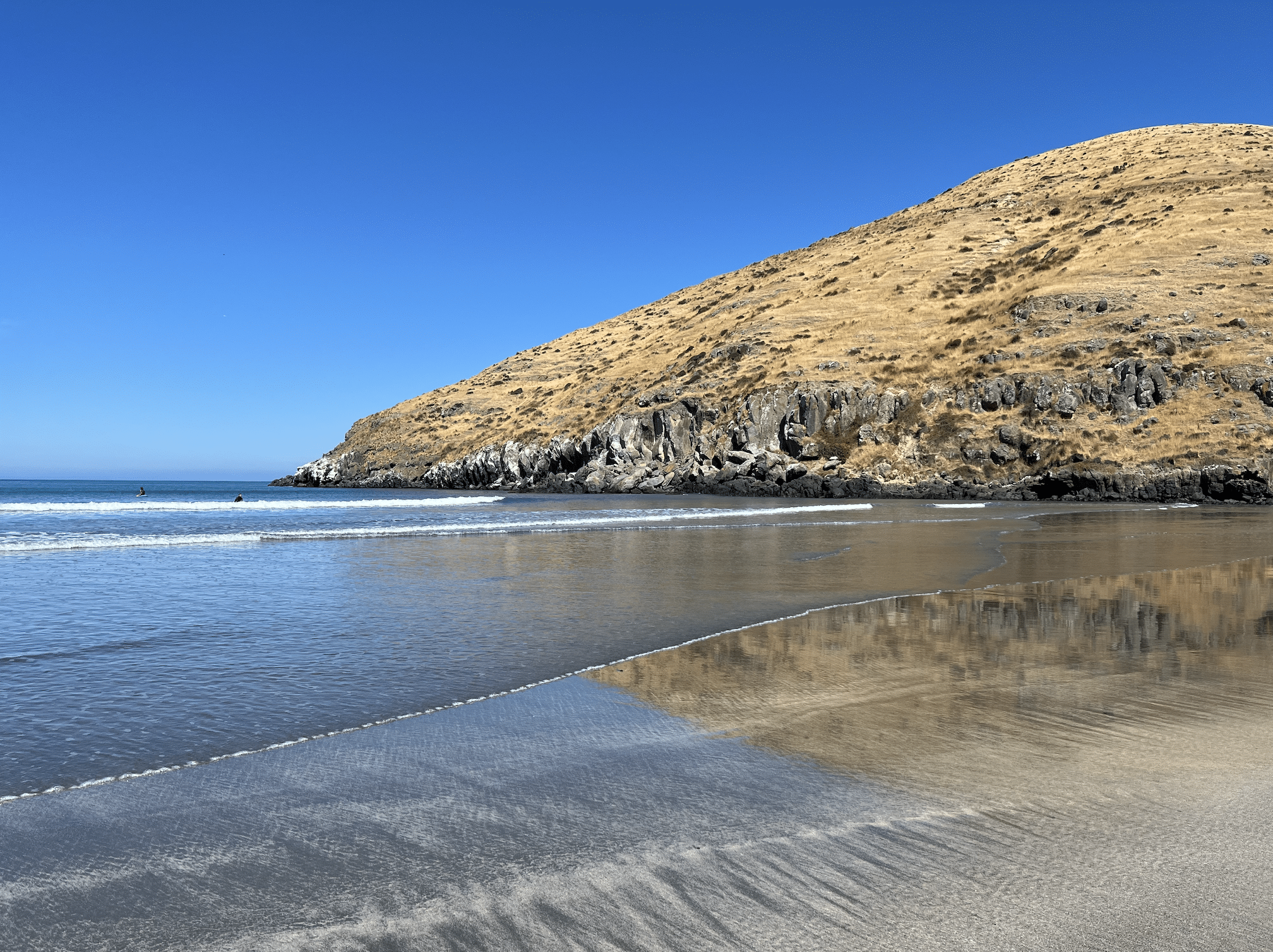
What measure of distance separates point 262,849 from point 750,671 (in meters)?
4.50

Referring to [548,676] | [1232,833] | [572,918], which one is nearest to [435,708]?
[548,676]

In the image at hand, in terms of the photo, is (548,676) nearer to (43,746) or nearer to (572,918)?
(43,746)

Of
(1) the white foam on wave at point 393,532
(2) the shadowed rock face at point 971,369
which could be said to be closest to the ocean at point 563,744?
(1) the white foam on wave at point 393,532

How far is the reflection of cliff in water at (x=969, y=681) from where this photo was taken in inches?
200

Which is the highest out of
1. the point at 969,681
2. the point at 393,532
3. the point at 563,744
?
the point at 393,532

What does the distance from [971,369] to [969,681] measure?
64.0m

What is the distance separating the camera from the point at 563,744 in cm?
526

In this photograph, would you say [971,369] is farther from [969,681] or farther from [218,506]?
[969,681]

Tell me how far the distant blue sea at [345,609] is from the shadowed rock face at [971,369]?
29809 millimetres

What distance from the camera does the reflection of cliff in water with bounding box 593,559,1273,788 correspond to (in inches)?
200

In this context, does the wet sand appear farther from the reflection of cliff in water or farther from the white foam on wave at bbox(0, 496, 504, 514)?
the white foam on wave at bbox(0, 496, 504, 514)

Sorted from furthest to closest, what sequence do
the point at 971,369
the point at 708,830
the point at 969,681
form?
the point at 971,369, the point at 969,681, the point at 708,830

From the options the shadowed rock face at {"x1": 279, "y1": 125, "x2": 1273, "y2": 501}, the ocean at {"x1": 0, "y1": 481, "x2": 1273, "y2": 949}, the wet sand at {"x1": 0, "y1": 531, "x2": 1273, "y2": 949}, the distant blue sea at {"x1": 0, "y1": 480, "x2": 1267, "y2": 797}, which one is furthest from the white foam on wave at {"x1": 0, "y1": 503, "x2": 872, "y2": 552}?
the shadowed rock face at {"x1": 279, "y1": 125, "x2": 1273, "y2": 501}

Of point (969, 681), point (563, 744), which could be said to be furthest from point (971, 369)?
point (563, 744)
